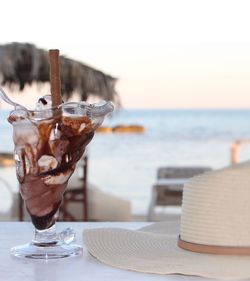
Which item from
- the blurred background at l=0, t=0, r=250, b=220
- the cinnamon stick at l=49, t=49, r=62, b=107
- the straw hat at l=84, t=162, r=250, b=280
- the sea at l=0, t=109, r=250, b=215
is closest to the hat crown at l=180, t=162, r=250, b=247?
the straw hat at l=84, t=162, r=250, b=280

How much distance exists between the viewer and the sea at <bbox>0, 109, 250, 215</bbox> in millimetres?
13484

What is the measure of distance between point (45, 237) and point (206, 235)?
0.78ft

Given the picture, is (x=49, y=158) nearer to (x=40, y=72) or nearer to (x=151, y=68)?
(x=40, y=72)

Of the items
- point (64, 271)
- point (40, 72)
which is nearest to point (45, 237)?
point (64, 271)

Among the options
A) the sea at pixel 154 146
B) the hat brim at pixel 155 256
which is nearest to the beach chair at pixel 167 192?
the hat brim at pixel 155 256

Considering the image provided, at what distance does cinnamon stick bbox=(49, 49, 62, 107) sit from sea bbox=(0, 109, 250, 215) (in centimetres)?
892

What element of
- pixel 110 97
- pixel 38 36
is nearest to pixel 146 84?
pixel 38 36

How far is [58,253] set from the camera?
119 cm

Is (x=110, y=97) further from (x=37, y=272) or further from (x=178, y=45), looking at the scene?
(x=178, y=45)

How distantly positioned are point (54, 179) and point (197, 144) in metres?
17.9

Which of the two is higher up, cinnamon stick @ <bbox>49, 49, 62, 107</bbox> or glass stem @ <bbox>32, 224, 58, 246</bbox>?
cinnamon stick @ <bbox>49, 49, 62, 107</bbox>

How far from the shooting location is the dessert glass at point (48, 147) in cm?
113

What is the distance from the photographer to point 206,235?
1.19 metres

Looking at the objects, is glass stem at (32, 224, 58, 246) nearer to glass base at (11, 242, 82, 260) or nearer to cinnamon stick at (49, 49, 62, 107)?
glass base at (11, 242, 82, 260)
